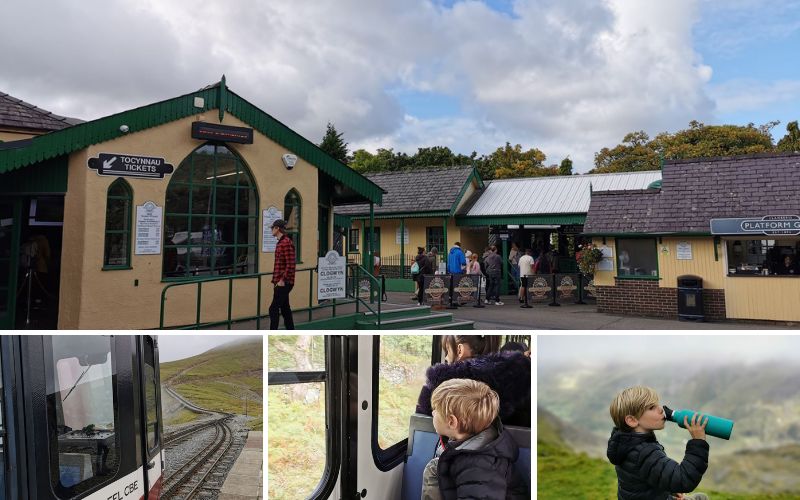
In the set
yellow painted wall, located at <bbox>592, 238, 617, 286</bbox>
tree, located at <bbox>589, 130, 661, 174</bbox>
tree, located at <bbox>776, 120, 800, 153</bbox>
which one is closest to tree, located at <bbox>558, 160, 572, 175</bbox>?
tree, located at <bbox>589, 130, 661, 174</bbox>

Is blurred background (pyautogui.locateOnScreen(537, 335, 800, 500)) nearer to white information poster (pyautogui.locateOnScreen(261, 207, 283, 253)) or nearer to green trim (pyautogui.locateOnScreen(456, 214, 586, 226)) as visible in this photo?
white information poster (pyautogui.locateOnScreen(261, 207, 283, 253))

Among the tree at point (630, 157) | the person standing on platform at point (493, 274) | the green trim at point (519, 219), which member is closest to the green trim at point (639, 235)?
the person standing on platform at point (493, 274)

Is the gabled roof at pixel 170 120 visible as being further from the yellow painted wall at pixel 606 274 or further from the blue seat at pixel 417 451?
the blue seat at pixel 417 451

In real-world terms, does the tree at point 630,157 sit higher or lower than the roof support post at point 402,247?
higher

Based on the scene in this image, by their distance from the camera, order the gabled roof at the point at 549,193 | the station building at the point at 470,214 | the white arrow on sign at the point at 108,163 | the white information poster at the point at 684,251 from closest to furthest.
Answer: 1. the white arrow on sign at the point at 108,163
2. the white information poster at the point at 684,251
3. the gabled roof at the point at 549,193
4. the station building at the point at 470,214

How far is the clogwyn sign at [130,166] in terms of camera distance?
789cm

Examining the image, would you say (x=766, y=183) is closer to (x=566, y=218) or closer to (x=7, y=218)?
(x=566, y=218)

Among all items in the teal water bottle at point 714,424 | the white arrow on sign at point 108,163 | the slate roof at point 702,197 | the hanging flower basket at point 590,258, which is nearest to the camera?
the teal water bottle at point 714,424

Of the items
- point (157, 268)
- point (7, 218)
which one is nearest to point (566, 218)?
point (157, 268)

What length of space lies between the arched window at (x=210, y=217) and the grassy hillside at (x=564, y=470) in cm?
739

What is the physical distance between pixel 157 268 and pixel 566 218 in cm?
1272

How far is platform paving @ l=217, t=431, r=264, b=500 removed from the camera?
2754 millimetres

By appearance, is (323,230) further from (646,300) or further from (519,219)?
(519,219)

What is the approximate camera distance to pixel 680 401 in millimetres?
2525
